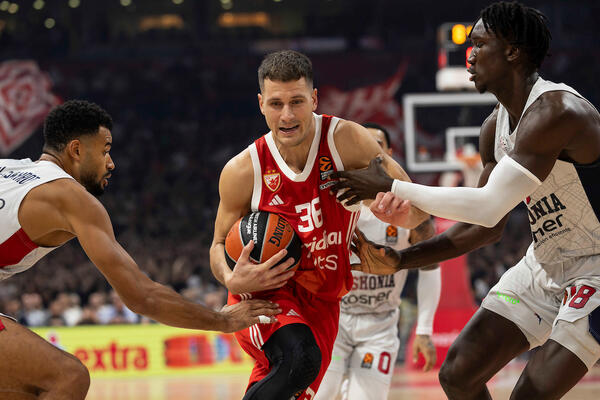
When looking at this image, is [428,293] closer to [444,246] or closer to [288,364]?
[444,246]

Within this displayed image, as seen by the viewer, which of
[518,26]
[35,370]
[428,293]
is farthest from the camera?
[428,293]

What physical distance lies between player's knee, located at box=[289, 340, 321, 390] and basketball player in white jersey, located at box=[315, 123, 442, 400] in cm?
138

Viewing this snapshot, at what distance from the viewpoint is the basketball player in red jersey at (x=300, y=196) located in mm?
3814

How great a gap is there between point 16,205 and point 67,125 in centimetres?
57

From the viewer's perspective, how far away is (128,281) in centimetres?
344

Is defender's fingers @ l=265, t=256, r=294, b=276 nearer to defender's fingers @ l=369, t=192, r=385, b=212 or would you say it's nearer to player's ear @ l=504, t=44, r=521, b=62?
defender's fingers @ l=369, t=192, r=385, b=212

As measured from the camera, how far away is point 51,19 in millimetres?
19375

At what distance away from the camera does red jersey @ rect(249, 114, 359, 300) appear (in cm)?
388

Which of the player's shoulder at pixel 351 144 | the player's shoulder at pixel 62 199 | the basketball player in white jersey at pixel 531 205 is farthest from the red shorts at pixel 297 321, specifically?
the player's shoulder at pixel 62 199

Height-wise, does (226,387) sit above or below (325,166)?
below

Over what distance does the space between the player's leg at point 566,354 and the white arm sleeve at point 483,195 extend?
597 mm

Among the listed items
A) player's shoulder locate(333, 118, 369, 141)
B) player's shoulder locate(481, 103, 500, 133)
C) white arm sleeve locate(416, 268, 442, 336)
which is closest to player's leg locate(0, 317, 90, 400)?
player's shoulder locate(333, 118, 369, 141)

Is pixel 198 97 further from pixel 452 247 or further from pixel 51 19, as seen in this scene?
pixel 452 247

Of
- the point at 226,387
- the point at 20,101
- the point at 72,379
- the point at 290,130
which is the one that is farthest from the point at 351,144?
the point at 20,101
